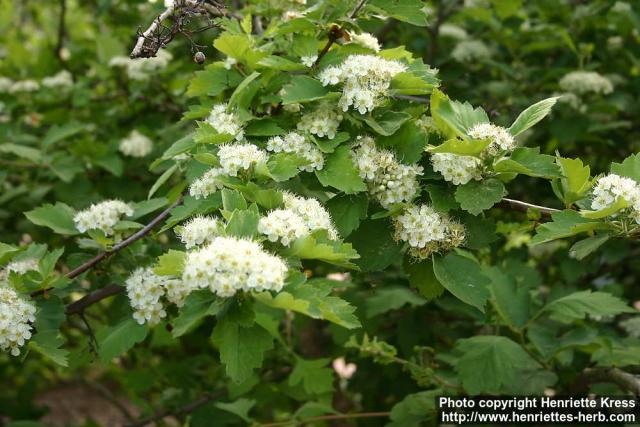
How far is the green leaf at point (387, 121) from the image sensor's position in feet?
6.01

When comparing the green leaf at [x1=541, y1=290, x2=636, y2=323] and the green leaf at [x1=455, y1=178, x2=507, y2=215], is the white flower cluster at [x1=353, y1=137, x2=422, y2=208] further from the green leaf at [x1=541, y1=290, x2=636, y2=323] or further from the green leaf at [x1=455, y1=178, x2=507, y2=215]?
the green leaf at [x1=541, y1=290, x2=636, y2=323]

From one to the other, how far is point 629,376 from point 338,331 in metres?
1.17

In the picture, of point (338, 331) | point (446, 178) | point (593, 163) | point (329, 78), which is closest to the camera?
point (446, 178)

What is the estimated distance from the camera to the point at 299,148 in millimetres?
1842

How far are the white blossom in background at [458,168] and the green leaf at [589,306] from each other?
2.98 feet

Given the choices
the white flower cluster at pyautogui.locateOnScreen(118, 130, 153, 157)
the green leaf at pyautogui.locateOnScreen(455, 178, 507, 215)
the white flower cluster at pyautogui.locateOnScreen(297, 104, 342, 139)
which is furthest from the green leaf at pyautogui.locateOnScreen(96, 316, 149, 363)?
the white flower cluster at pyautogui.locateOnScreen(118, 130, 153, 157)

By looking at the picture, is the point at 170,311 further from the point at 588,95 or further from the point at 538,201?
the point at 588,95

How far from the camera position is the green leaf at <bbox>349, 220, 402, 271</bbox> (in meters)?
1.81

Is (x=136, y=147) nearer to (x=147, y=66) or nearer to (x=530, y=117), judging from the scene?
(x=147, y=66)

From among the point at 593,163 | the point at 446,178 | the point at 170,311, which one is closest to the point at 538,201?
the point at 593,163

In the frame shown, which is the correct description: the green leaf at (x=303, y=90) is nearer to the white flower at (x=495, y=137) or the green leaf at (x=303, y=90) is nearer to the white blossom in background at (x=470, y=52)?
the white flower at (x=495, y=137)

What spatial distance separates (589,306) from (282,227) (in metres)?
1.39

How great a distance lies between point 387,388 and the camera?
3340mm

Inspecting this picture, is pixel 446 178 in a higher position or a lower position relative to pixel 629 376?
higher
